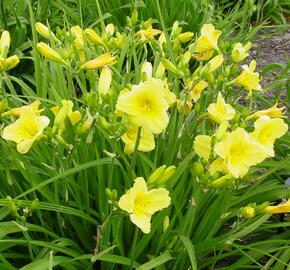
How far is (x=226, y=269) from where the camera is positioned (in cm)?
170

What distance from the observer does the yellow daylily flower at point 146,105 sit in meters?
1.21

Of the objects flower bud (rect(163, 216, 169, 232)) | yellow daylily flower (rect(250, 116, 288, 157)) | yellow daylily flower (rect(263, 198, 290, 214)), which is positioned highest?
yellow daylily flower (rect(250, 116, 288, 157))

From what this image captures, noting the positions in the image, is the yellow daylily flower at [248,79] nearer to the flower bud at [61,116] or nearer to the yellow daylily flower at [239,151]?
the yellow daylily flower at [239,151]

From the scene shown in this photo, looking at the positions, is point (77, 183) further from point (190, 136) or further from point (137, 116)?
point (137, 116)

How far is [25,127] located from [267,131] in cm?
65

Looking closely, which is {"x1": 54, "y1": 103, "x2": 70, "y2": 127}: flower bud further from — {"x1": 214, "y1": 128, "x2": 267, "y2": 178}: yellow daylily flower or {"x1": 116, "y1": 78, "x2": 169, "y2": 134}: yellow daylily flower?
{"x1": 214, "y1": 128, "x2": 267, "y2": 178}: yellow daylily flower

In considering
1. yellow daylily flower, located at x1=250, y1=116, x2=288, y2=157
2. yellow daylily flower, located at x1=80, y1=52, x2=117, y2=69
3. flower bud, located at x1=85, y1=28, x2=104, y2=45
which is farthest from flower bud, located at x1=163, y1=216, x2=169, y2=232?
flower bud, located at x1=85, y1=28, x2=104, y2=45

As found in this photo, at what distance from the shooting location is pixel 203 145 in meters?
1.36

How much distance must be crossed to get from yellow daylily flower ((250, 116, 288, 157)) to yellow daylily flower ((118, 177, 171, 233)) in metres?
0.31

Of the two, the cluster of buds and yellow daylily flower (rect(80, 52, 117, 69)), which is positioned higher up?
the cluster of buds

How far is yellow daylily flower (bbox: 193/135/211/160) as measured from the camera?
1.35m

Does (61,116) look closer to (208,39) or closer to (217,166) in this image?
(217,166)

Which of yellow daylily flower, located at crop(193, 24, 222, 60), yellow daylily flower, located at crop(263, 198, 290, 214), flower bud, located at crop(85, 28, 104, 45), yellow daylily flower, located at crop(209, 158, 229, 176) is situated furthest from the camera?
yellow daylily flower, located at crop(193, 24, 222, 60)

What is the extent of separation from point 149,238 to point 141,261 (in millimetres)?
153
